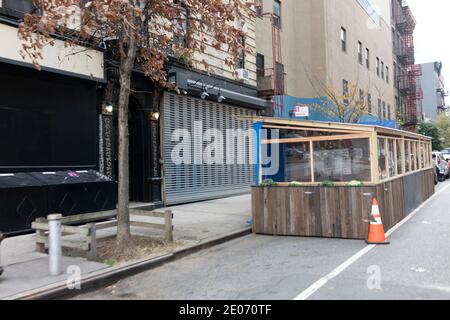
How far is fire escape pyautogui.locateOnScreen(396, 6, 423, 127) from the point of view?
43.2 meters

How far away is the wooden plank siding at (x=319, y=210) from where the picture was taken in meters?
8.80

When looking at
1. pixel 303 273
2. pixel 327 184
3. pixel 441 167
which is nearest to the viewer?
pixel 303 273

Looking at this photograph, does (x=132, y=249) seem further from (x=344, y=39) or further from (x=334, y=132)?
(x=344, y=39)

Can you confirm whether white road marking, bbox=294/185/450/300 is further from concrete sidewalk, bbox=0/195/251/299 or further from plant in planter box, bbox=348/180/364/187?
concrete sidewalk, bbox=0/195/251/299

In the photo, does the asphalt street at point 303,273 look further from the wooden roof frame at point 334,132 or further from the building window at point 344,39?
the building window at point 344,39

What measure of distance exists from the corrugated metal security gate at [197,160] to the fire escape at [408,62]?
3002cm

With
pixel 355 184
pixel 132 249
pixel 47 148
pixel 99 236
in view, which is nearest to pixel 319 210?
pixel 355 184

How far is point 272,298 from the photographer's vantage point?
203 inches

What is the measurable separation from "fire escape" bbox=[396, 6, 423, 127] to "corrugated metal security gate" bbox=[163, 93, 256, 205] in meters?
30.0

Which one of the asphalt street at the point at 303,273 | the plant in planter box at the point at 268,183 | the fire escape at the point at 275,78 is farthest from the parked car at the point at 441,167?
the plant in planter box at the point at 268,183

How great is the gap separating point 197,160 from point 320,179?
6467 mm

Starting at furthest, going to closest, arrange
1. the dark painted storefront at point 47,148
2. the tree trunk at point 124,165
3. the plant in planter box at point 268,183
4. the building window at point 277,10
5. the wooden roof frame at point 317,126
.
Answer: the building window at point 277,10 → the plant in planter box at point 268,183 → the wooden roof frame at point 317,126 → the dark painted storefront at point 47,148 → the tree trunk at point 124,165

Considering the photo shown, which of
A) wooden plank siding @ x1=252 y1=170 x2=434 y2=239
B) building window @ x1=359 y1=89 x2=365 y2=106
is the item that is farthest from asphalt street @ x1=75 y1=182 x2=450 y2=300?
building window @ x1=359 y1=89 x2=365 y2=106

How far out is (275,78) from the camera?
19859mm
